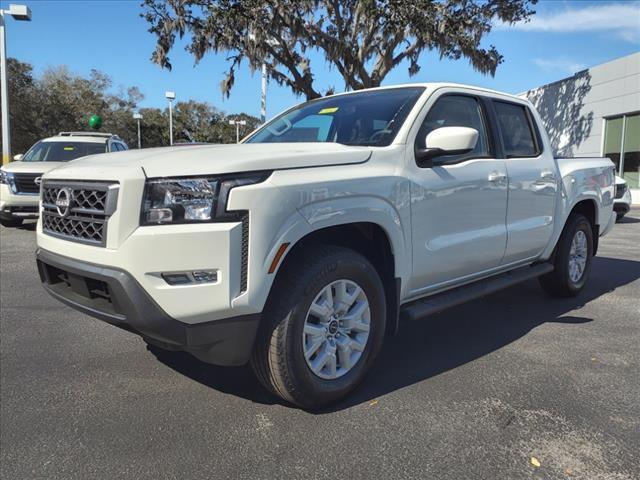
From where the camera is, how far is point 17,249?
26.8 feet

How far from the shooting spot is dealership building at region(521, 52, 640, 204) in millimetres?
18609

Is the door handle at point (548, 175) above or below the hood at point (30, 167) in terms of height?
below

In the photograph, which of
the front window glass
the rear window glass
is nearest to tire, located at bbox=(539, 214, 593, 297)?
the rear window glass

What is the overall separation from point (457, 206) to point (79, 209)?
2322mm

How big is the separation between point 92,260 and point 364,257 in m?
1.45

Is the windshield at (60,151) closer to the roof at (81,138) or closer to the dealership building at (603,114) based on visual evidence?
the roof at (81,138)

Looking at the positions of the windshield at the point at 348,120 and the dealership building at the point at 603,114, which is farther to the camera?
the dealership building at the point at 603,114

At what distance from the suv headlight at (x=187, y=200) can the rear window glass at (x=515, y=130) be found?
2.69 meters

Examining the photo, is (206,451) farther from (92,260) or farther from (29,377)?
(29,377)

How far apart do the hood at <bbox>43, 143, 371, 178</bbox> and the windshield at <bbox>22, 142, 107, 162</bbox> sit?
328 inches

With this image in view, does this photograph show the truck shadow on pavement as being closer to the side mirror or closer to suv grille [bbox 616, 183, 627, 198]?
the side mirror

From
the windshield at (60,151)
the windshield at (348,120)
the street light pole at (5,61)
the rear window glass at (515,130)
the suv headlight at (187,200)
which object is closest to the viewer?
the suv headlight at (187,200)

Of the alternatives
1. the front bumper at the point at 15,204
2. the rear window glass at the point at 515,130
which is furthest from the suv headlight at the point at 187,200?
the front bumper at the point at 15,204

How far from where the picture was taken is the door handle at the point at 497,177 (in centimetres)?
381
